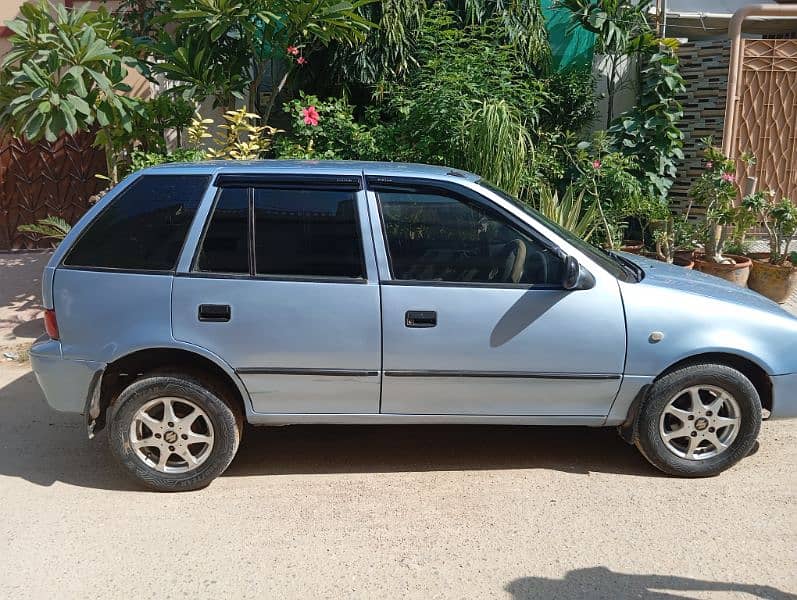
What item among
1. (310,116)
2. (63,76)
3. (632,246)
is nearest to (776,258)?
(632,246)

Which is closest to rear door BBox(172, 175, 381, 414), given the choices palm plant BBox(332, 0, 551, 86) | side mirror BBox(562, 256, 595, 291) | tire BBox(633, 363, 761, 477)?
side mirror BBox(562, 256, 595, 291)

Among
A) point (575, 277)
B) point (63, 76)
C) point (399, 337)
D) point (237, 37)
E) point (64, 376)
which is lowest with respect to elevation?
point (64, 376)

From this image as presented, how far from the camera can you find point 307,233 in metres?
4.03

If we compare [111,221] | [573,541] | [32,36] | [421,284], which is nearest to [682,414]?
[573,541]

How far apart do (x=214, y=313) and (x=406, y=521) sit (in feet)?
4.95

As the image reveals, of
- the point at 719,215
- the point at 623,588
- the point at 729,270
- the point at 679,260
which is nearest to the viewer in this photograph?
the point at 623,588

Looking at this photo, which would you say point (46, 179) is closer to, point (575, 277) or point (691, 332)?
point (575, 277)

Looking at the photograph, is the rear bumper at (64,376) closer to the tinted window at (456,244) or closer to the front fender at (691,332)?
the tinted window at (456,244)

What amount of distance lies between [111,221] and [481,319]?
2.15 m

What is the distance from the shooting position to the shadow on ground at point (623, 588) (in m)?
3.10

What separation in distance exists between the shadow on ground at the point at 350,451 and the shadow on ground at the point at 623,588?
41.9 inches

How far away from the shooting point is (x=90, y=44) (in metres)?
6.48

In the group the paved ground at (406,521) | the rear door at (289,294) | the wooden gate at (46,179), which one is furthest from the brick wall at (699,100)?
the wooden gate at (46,179)

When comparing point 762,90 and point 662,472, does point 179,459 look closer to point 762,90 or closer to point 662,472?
point 662,472
